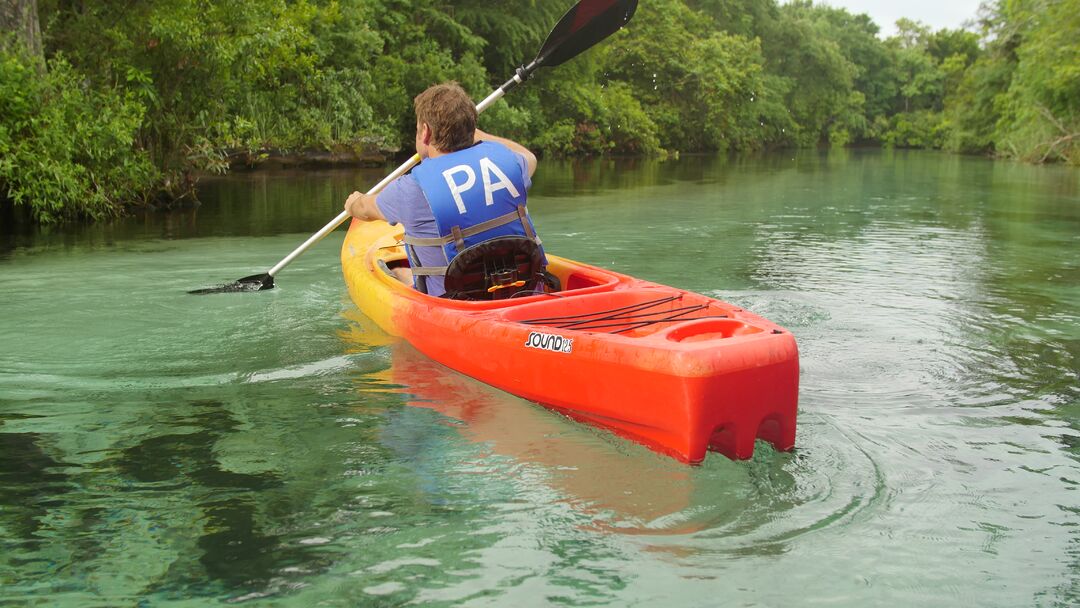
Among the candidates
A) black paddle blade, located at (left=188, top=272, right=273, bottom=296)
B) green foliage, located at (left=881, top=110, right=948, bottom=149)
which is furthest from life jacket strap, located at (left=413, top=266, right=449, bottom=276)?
green foliage, located at (left=881, top=110, right=948, bottom=149)

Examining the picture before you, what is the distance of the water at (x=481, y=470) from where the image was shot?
2.85 meters

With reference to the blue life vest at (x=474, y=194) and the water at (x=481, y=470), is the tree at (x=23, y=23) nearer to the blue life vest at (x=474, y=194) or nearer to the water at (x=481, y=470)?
the water at (x=481, y=470)

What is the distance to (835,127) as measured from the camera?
6175 centimetres

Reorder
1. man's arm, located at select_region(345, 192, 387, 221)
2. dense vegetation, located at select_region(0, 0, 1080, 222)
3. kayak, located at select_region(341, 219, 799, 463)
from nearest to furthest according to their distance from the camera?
1. kayak, located at select_region(341, 219, 799, 463)
2. man's arm, located at select_region(345, 192, 387, 221)
3. dense vegetation, located at select_region(0, 0, 1080, 222)

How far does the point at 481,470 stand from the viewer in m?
3.69

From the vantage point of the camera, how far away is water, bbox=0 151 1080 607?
2.85 meters

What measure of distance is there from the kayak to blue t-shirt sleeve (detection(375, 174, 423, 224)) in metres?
0.45

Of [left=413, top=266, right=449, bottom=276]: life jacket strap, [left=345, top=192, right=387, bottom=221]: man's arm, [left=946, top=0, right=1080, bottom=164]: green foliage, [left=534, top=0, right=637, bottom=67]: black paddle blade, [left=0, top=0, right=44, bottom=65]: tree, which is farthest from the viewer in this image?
[left=946, top=0, right=1080, bottom=164]: green foliage

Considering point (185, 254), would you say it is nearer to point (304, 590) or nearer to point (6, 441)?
point (6, 441)

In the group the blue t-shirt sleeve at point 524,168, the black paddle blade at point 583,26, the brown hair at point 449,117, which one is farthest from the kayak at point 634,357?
the black paddle blade at point 583,26

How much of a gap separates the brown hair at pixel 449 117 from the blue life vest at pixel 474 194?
63 millimetres

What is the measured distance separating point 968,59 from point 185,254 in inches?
2847

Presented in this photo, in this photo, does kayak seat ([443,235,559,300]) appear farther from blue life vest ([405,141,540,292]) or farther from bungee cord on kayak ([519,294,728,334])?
bungee cord on kayak ([519,294,728,334])

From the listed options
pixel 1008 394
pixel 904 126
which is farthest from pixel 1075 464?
pixel 904 126
